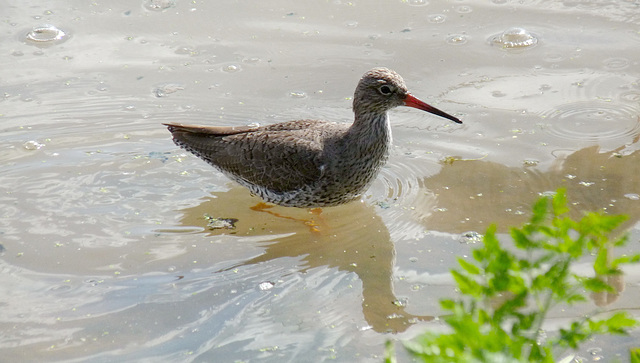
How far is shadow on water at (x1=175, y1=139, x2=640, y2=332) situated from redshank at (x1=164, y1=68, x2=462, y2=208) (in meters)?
0.23

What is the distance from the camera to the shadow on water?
219 inches

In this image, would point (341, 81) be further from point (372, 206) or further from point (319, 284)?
point (319, 284)

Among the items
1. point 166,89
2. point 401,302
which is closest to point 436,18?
point 166,89

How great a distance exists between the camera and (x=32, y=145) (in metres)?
6.61

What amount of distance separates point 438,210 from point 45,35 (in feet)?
15.5

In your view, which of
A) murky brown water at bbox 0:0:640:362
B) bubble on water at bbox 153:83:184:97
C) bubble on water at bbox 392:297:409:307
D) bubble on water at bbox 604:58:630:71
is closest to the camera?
murky brown water at bbox 0:0:640:362

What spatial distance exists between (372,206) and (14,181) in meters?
2.99

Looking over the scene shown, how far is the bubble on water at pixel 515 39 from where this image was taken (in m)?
7.84

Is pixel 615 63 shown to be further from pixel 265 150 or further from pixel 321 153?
pixel 265 150

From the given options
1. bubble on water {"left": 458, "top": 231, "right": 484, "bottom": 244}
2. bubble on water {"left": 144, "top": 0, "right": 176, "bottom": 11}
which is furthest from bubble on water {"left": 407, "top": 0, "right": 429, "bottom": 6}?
bubble on water {"left": 458, "top": 231, "right": 484, "bottom": 244}

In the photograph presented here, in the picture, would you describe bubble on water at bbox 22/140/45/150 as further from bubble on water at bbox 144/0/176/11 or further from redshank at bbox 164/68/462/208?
bubble on water at bbox 144/0/176/11

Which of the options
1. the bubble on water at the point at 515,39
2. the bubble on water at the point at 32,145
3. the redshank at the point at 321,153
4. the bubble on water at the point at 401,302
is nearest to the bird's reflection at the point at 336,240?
the bubble on water at the point at 401,302

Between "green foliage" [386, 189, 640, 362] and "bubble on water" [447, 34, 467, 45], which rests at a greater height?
"green foliage" [386, 189, 640, 362]

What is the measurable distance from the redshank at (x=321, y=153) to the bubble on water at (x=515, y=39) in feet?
7.35
